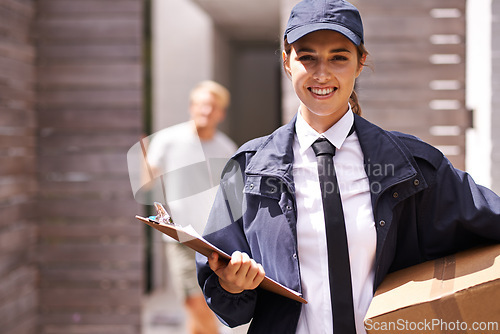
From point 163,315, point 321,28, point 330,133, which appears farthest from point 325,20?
point 163,315

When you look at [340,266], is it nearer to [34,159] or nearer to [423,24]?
[423,24]

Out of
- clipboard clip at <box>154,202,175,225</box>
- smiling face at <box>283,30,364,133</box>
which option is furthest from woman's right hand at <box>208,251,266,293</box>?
smiling face at <box>283,30,364,133</box>

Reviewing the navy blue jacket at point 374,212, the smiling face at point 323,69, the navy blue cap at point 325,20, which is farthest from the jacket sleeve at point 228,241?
the navy blue cap at point 325,20

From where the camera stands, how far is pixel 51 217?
3.46 meters

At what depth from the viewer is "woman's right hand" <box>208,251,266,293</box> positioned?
115 centimetres

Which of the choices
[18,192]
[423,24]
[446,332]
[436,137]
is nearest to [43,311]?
[18,192]

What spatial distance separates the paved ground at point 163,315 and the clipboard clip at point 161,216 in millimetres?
2994

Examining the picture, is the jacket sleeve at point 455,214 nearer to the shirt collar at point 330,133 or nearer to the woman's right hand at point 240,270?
the shirt collar at point 330,133

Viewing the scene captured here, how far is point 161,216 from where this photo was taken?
3.66 feet

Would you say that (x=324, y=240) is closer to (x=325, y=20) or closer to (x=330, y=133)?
(x=330, y=133)

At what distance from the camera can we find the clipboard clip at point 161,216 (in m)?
1.10

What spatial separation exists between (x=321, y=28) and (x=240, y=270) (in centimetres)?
52

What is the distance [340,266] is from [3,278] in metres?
2.44

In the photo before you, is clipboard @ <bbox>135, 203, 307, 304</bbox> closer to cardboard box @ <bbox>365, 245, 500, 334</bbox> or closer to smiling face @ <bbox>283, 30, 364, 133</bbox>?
cardboard box @ <bbox>365, 245, 500, 334</bbox>
